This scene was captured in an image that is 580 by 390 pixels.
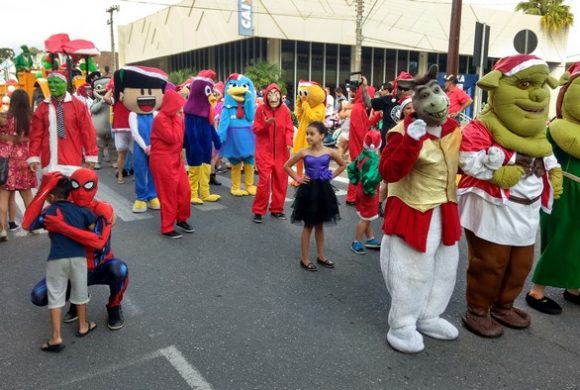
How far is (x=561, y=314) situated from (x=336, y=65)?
86.2 ft

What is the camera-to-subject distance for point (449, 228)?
3326 millimetres

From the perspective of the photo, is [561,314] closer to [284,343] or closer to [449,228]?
[449,228]

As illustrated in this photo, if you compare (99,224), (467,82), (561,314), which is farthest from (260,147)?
(467,82)

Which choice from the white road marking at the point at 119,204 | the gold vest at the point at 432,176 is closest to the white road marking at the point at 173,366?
the gold vest at the point at 432,176

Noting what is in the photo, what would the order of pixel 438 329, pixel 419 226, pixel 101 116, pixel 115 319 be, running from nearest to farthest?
pixel 419 226
pixel 438 329
pixel 115 319
pixel 101 116

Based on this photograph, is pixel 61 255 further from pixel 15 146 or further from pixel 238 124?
pixel 238 124

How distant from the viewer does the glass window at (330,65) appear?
28734mm

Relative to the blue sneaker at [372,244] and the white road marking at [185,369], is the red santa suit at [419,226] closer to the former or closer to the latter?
the white road marking at [185,369]

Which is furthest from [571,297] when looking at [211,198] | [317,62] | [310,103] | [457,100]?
[317,62]

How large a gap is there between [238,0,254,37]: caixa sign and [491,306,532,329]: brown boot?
23.5 meters

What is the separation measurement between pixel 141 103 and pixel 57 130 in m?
1.30

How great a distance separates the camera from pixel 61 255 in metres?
3.27

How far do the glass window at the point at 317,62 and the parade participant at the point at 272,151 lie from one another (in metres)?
22.4

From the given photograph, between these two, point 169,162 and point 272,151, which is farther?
point 272,151
